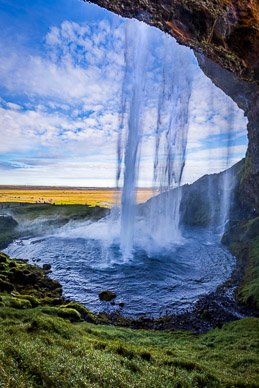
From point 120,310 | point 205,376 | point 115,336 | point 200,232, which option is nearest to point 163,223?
point 200,232

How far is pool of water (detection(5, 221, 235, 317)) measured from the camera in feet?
69.6

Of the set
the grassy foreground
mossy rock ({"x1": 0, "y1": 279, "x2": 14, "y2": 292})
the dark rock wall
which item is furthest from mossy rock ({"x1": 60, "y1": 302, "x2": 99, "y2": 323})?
the dark rock wall

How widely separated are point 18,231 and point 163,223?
38051 mm

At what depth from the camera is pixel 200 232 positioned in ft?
187

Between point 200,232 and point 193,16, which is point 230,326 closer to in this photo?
point 193,16

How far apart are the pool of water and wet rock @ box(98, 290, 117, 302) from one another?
481mm

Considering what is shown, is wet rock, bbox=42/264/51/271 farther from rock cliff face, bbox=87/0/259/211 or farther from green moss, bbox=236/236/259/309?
rock cliff face, bbox=87/0/259/211

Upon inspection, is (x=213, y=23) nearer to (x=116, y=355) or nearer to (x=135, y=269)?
(x=116, y=355)

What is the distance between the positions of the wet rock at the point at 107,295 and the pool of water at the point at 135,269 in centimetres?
48

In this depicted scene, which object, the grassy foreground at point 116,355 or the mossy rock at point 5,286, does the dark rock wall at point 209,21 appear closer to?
the grassy foreground at point 116,355

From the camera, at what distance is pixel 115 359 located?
8.28 metres

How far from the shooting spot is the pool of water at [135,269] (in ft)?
69.6

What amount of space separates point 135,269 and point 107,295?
Answer: 27.7 feet

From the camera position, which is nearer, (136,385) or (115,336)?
(136,385)
